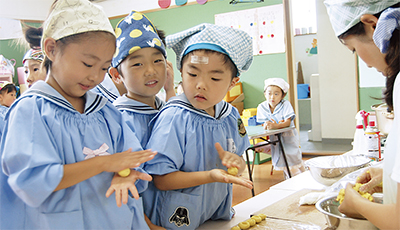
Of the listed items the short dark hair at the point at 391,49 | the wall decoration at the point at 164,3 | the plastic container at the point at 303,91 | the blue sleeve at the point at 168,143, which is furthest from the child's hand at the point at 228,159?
the plastic container at the point at 303,91

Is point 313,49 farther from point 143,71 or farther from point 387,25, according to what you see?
point 387,25

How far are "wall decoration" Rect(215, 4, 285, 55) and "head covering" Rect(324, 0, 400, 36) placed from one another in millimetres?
5052

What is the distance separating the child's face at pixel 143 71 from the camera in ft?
4.23

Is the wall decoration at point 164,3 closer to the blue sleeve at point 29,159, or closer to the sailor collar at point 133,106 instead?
the sailor collar at point 133,106

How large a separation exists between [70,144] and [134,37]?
1.71 ft

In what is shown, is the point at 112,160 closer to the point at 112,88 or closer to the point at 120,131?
the point at 120,131

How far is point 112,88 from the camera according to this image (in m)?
1.72

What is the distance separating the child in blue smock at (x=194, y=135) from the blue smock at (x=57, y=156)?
121mm

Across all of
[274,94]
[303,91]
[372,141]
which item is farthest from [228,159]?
[303,91]

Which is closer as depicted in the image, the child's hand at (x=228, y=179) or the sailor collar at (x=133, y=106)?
the child's hand at (x=228, y=179)

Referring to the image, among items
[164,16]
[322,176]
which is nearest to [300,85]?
[164,16]

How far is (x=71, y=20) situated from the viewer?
964 millimetres

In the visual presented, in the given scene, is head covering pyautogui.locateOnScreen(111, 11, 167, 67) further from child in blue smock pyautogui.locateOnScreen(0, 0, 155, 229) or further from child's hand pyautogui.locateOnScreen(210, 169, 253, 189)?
child's hand pyautogui.locateOnScreen(210, 169, 253, 189)

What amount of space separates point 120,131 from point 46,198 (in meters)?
0.31
